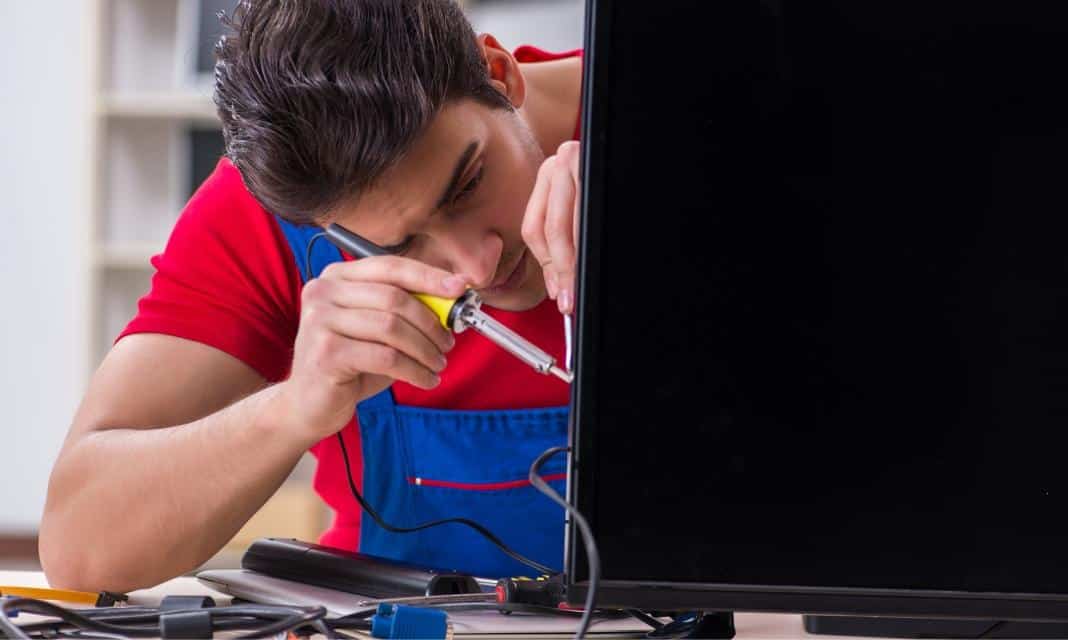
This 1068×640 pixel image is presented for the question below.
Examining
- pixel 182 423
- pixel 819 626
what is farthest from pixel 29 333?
pixel 819 626

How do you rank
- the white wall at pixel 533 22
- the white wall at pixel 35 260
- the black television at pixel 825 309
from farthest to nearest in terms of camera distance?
the white wall at pixel 35 260 → the white wall at pixel 533 22 → the black television at pixel 825 309

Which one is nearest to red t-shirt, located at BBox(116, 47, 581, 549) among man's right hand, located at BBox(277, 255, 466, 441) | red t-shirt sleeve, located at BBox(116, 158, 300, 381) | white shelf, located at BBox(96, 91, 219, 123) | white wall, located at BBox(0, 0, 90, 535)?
red t-shirt sleeve, located at BBox(116, 158, 300, 381)

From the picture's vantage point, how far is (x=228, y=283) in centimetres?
120

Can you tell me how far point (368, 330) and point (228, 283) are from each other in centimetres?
43

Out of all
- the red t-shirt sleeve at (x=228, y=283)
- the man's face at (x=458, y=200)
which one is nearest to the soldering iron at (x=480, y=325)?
the man's face at (x=458, y=200)

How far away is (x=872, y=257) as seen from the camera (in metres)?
0.61

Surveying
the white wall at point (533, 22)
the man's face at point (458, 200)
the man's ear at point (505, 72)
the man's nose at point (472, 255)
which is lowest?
the man's nose at point (472, 255)

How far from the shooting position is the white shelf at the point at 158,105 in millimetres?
2557

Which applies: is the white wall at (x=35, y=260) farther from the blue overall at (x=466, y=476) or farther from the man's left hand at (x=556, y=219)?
the man's left hand at (x=556, y=219)

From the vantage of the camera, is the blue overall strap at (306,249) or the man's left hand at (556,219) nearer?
the man's left hand at (556,219)

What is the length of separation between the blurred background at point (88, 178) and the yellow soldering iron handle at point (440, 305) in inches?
64.8

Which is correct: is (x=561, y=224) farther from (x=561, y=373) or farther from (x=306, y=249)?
(x=306, y=249)

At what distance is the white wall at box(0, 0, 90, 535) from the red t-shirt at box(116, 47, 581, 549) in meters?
1.82

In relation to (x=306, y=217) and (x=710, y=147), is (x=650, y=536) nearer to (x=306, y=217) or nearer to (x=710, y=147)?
(x=710, y=147)
